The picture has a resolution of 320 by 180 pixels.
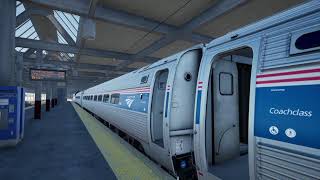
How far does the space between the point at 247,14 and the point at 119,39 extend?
9.33 meters

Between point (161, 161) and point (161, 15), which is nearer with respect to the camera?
point (161, 161)

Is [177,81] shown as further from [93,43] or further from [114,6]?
[93,43]

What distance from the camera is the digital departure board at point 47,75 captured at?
20719mm

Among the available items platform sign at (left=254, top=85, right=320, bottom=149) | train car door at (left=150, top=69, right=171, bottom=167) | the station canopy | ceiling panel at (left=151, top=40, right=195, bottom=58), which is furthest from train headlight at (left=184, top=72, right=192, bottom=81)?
ceiling panel at (left=151, top=40, right=195, bottom=58)

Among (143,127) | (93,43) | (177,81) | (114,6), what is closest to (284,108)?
(177,81)

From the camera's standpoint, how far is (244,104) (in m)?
5.22

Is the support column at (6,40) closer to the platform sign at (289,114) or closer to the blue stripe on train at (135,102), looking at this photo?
the blue stripe on train at (135,102)

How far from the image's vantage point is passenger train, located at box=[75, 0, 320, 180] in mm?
2469

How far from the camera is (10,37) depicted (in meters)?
9.17

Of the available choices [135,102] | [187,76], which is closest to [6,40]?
[135,102]

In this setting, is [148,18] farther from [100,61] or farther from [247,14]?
[100,61]

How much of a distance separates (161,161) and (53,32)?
21.0 metres

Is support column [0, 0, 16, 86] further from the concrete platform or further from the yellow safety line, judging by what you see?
the yellow safety line

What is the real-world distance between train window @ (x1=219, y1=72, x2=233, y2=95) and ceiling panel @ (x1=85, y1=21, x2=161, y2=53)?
10.5 meters
